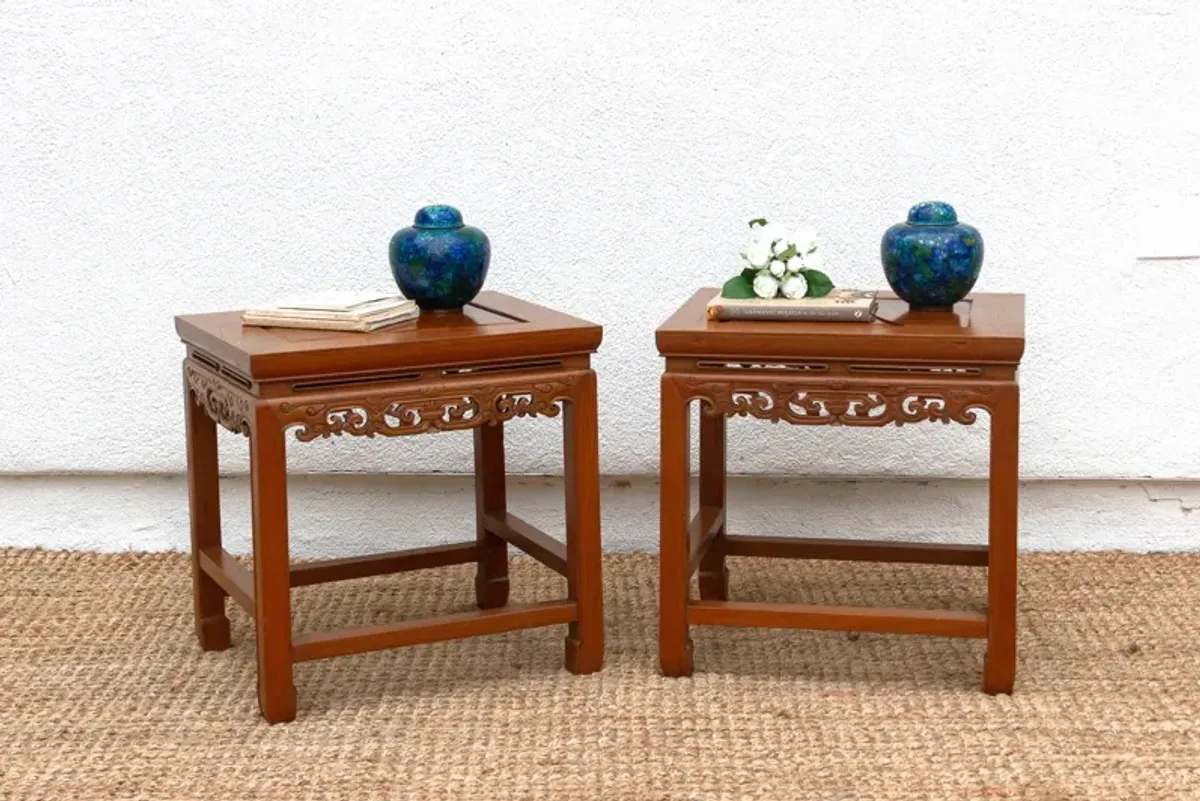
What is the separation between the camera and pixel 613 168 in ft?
10.6

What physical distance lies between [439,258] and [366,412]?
11.7 inches

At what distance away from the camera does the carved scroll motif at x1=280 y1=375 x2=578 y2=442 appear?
2432 mm

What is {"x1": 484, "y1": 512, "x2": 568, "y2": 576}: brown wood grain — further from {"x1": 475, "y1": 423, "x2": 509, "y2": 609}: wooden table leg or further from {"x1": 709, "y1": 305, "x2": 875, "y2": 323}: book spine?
{"x1": 709, "y1": 305, "x2": 875, "y2": 323}: book spine

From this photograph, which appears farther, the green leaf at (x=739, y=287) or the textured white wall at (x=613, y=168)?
the textured white wall at (x=613, y=168)

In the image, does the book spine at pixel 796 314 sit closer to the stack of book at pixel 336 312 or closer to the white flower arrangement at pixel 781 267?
the white flower arrangement at pixel 781 267

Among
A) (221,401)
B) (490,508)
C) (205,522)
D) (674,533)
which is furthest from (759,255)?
(205,522)

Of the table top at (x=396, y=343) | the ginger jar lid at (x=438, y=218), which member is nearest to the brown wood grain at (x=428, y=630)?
the table top at (x=396, y=343)

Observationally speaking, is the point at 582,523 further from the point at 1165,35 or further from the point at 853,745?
the point at 1165,35

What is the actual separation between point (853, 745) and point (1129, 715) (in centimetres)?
44

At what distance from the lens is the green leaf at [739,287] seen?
8.76ft

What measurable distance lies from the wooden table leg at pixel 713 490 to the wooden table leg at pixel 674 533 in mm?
338

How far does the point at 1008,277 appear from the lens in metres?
3.22

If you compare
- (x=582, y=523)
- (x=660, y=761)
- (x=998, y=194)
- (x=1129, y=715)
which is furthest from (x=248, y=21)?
(x=1129, y=715)

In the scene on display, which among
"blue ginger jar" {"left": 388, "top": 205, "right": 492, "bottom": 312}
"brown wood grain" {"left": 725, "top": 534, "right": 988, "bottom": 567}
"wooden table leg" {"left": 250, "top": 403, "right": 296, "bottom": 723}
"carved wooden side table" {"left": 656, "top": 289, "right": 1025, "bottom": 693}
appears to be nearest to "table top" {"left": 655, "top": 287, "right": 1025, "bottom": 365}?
"carved wooden side table" {"left": 656, "top": 289, "right": 1025, "bottom": 693}
